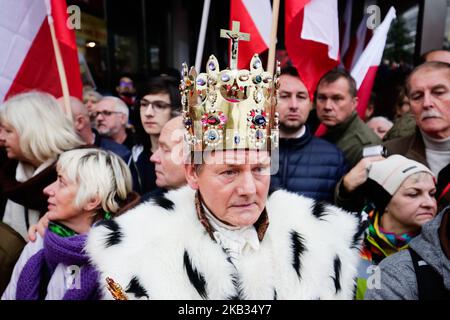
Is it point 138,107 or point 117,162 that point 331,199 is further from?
point 138,107

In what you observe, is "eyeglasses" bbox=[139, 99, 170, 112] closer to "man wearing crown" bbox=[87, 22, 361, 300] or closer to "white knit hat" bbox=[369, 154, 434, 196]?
"man wearing crown" bbox=[87, 22, 361, 300]

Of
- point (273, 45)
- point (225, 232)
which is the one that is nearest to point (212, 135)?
point (225, 232)

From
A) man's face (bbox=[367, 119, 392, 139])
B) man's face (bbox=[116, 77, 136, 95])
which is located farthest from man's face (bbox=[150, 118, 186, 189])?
man's face (bbox=[116, 77, 136, 95])

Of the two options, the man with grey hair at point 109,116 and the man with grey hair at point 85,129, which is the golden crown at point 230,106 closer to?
the man with grey hair at point 85,129

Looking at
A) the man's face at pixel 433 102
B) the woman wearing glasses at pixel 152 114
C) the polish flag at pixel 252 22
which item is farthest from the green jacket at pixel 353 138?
the woman wearing glasses at pixel 152 114

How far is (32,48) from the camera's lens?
361 centimetres

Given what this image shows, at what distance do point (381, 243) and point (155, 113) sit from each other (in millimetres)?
2000

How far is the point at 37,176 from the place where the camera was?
271 cm

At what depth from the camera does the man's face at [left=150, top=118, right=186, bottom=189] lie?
8.40 feet

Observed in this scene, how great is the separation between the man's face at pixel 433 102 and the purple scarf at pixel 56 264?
2219mm

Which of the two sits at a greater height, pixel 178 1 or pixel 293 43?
pixel 178 1

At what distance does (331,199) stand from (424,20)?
284 cm

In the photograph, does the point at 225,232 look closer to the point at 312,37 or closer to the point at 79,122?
the point at 312,37
